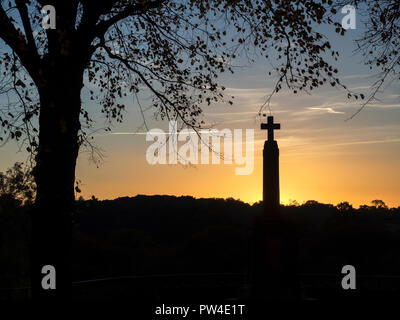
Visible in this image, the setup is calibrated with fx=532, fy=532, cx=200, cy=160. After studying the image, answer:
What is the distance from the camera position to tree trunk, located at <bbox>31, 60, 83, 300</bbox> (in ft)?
28.6

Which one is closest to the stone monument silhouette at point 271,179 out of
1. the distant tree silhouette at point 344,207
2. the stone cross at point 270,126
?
the stone cross at point 270,126

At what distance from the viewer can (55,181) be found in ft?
29.2

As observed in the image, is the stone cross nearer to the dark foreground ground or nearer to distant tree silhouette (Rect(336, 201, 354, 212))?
the dark foreground ground

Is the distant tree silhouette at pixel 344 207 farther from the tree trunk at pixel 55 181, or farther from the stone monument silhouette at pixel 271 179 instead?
the tree trunk at pixel 55 181

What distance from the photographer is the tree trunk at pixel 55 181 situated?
28.6ft

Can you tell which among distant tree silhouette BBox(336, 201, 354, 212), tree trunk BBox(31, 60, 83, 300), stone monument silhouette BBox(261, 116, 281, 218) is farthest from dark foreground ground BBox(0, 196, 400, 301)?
tree trunk BBox(31, 60, 83, 300)

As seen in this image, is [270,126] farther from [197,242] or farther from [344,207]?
[344,207]

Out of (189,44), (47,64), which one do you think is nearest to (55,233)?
(47,64)

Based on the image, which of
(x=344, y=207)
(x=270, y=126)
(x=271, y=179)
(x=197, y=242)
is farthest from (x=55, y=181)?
(x=344, y=207)

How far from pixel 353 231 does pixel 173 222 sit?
23.6 meters

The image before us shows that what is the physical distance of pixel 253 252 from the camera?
1427 centimetres

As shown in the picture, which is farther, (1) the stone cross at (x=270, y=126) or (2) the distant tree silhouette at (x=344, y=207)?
(2) the distant tree silhouette at (x=344, y=207)

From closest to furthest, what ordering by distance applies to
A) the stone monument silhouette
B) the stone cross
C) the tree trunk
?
the tree trunk, the stone monument silhouette, the stone cross

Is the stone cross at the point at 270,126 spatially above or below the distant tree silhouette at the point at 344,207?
above
